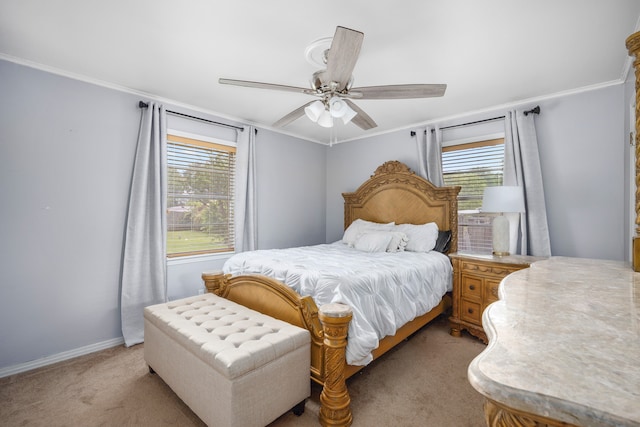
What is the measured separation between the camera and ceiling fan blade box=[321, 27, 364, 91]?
5.13ft

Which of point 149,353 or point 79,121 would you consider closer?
point 149,353

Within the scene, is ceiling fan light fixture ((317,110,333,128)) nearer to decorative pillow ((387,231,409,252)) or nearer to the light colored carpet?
decorative pillow ((387,231,409,252))

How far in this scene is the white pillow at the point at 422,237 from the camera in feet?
11.3

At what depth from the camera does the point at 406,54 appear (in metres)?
2.28

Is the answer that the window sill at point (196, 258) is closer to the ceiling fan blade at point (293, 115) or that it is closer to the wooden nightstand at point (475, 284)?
the ceiling fan blade at point (293, 115)

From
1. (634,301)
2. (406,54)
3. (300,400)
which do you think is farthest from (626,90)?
(300,400)

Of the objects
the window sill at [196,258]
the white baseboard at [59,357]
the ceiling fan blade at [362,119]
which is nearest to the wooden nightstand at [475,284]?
the ceiling fan blade at [362,119]

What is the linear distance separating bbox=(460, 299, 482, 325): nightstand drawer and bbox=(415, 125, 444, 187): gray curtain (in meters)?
1.57

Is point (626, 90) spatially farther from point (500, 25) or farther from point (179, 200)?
point (179, 200)

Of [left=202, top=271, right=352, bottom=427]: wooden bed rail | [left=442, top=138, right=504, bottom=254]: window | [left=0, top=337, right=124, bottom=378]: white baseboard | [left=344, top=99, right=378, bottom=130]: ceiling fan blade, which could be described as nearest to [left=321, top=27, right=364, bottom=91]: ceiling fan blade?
[left=344, top=99, right=378, bottom=130]: ceiling fan blade

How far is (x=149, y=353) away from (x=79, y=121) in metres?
2.22

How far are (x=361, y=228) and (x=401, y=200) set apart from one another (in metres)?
0.70

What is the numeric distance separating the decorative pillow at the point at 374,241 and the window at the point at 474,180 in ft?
3.42

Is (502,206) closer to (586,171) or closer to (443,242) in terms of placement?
(443,242)
